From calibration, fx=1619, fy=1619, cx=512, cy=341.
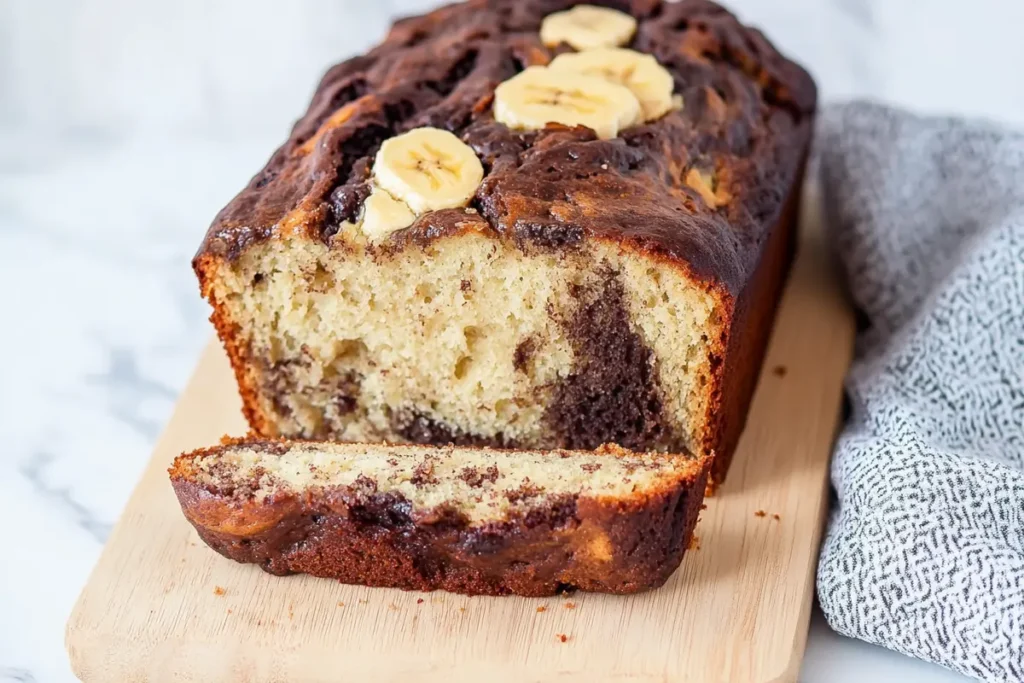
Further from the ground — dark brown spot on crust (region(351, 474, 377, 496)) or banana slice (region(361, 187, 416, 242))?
banana slice (region(361, 187, 416, 242))

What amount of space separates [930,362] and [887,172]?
37.9 inches

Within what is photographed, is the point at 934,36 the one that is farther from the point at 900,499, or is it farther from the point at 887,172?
the point at 900,499

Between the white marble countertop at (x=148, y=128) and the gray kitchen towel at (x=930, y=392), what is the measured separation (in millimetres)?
1010

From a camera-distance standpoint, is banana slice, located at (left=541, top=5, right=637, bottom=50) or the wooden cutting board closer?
the wooden cutting board

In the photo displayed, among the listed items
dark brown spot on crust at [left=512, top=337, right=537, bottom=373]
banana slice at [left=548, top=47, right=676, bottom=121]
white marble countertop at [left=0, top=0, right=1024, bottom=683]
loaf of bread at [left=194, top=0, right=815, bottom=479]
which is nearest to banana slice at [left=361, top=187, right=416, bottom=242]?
loaf of bread at [left=194, top=0, right=815, bottom=479]

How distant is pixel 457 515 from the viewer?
13.0ft

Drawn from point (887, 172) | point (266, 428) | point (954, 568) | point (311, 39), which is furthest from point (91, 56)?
point (954, 568)

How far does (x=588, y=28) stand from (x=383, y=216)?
1.29 meters

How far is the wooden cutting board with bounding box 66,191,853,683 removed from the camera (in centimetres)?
388

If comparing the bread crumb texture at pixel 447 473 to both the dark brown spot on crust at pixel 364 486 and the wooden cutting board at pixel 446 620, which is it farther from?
the wooden cutting board at pixel 446 620

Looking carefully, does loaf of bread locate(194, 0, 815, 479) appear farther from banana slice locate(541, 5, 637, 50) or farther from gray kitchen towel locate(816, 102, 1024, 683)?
gray kitchen towel locate(816, 102, 1024, 683)

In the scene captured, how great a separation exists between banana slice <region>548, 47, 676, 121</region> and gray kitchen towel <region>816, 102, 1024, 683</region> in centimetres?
88

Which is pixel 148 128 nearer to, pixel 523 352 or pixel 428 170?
pixel 428 170

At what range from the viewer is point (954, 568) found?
391 centimetres
